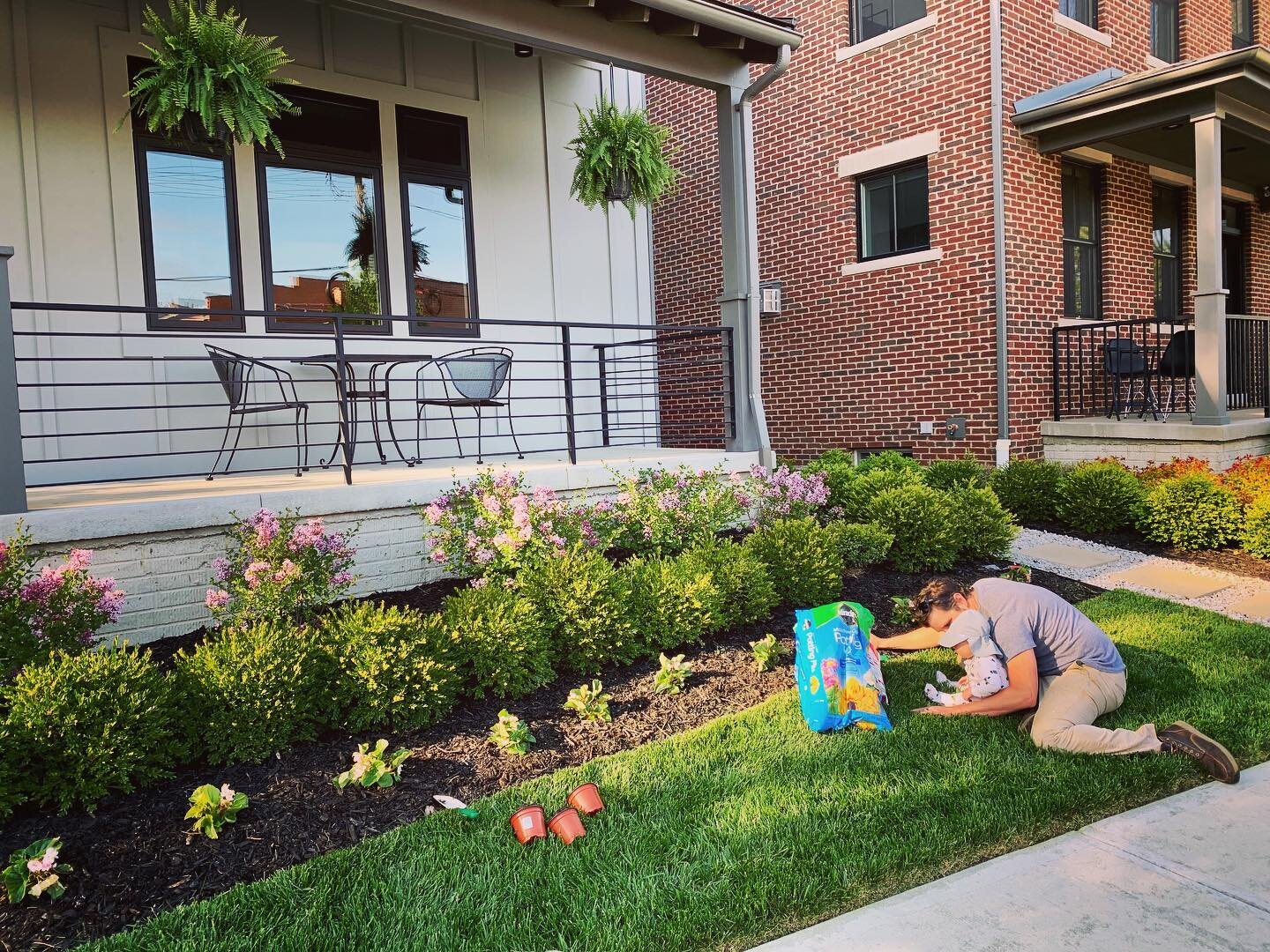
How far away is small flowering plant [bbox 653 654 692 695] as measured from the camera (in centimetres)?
441

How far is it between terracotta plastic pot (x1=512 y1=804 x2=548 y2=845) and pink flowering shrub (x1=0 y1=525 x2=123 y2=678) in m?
1.91

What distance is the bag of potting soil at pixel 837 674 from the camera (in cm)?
392

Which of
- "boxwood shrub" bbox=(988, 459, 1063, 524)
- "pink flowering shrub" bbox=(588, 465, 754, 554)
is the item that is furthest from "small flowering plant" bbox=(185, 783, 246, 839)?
"boxwood shrub" bbox=(988, 459, 1063, 524)

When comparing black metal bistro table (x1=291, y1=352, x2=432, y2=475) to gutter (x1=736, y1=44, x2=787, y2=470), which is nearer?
black metal bistro table (x1=291, y1=352, x2=432, y2=475)

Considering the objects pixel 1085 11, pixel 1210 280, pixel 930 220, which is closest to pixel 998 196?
pixel 930 220

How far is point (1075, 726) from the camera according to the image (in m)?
3.75

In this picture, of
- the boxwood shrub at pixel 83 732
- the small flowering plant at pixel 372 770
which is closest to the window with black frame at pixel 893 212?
the small flowering plant at pixel 372 770

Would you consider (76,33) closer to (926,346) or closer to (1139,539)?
(926,346)

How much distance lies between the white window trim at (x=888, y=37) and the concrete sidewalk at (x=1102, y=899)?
9323 millimetres

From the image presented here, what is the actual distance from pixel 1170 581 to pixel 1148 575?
184 millimetres

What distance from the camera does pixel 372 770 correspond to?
3.44 metres

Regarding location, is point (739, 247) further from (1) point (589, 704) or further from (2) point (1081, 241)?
(2) point (1081, 241)

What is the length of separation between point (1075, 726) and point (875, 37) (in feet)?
30.5

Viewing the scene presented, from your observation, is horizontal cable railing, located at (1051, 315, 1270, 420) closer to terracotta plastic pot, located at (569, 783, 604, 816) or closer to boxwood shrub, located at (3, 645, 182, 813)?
terracotta plastic pot, located at (569, 783, 604, 816)
